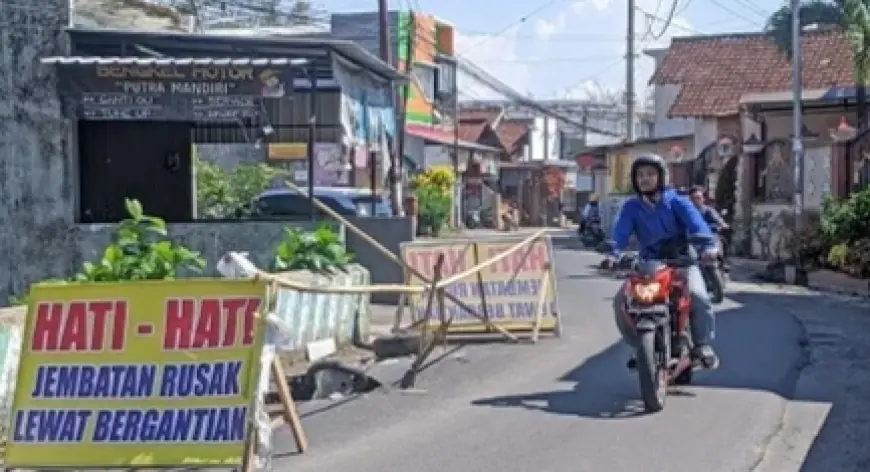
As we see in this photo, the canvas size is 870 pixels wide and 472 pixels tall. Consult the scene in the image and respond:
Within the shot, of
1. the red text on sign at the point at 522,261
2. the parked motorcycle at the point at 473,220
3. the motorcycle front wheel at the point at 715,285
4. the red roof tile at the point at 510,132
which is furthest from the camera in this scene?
the red roof tile at the point at 510,132

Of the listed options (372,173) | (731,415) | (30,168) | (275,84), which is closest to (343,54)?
(275,84)

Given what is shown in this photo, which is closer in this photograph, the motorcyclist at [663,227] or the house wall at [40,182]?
the motorcyclist at [663,227]

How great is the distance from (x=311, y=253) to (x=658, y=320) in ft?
17.9

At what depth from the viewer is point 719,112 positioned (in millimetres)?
45062

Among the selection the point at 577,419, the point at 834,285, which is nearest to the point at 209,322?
the point at 577,419

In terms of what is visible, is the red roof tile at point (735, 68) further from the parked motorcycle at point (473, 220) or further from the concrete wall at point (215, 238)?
the concrete wall at point (215, 238)

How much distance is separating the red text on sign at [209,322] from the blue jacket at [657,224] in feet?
12.3

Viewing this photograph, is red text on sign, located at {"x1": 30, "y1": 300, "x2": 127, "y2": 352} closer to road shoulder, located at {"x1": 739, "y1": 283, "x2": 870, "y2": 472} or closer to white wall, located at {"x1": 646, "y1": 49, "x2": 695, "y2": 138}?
road shoulder, located at {"x1": 739, "y1": 283, "x2": 870, "y2": 472}

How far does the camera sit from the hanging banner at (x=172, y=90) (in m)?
16.8

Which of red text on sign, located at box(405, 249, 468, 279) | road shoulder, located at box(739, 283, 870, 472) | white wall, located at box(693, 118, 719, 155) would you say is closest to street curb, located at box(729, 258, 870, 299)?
road shoulder, located at box(739, 283, 870, 472)

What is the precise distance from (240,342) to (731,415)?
152 inches

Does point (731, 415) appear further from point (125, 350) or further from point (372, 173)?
point (372, 173)

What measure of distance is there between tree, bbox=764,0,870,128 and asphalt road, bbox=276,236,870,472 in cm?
1749

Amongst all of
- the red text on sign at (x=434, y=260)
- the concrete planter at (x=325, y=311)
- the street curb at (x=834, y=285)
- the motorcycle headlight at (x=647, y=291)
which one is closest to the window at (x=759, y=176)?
the street curb at (x=834, y=285)
